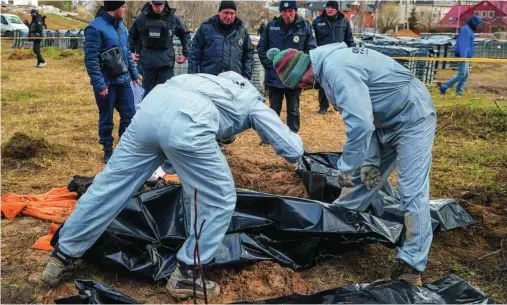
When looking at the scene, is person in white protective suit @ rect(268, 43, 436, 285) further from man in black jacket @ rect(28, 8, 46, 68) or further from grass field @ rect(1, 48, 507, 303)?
man in black jacket @ rect(28, 8, 46, 68)

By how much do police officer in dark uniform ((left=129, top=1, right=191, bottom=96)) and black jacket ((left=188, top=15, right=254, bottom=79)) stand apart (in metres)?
0.33

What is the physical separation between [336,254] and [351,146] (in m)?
0.97

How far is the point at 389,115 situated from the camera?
3182 millimetres

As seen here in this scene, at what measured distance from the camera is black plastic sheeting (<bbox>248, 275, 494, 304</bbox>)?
2.70m

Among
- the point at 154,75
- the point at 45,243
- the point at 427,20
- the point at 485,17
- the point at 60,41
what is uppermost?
the point at 485,17

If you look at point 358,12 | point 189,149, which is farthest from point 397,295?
point 358,12

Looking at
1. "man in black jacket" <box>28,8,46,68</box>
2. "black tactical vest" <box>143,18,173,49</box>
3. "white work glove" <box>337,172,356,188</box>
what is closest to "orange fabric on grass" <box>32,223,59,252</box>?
"white work glove" <box>337,172,356,188</box>

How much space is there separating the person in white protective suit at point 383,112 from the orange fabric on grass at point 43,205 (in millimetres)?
2172

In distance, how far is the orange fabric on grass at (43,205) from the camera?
4.18m

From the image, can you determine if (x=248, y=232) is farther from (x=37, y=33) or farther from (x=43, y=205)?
(x=37, y=33)

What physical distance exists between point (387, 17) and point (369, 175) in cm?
3547

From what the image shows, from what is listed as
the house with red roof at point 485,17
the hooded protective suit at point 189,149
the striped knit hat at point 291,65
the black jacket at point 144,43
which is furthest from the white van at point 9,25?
the house with red roof at point 485,17

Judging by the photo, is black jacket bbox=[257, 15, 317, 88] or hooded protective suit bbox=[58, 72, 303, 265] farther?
black jacket bbox=[257, 15, 317, 88]

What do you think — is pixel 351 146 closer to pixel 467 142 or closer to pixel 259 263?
pixel 259 263
